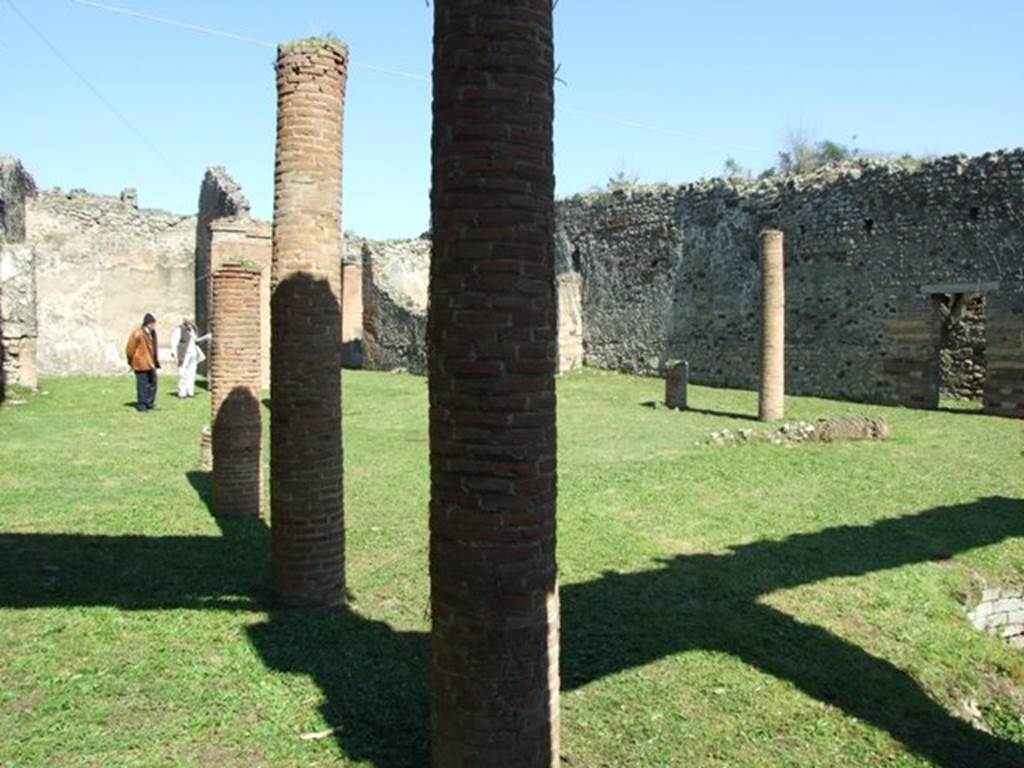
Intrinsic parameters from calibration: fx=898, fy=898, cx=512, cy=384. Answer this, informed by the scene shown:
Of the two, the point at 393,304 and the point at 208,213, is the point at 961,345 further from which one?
the point at 208,213

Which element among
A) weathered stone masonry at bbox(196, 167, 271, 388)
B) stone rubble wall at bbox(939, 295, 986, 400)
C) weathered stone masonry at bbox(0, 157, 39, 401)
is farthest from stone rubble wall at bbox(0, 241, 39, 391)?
stone rubble wall at bbox(939, 295, 986, 400)

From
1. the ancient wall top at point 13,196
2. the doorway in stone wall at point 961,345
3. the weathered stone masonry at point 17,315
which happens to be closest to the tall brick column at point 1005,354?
the doorway in stone wall at point 961,345

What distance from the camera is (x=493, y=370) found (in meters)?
3.49

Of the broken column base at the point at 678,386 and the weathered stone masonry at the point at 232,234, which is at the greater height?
the weathered stone masonry at the point at 232,234

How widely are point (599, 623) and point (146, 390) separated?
41.1 feet

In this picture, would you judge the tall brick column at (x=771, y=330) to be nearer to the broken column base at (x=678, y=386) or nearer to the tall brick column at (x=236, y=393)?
the broken column base at (x=678, y=386)

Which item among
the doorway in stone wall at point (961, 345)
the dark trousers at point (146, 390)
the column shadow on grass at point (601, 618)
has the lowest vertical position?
the column shadow on grass at point (601, 618)

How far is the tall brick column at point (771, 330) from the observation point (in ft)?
51.8

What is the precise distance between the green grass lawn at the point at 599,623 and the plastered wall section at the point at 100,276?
1307cm

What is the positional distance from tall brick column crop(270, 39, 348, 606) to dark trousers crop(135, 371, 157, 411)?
428 inches

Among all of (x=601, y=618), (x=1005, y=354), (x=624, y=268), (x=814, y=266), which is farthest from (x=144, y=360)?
(x=1005, y=354)

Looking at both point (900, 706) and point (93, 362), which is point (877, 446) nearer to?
point (900, 706)

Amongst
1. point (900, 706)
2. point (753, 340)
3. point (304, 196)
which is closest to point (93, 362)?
point (753, 340)

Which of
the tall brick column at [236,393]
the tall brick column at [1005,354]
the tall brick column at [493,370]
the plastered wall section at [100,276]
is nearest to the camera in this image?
the tall brick column at [493,370]
